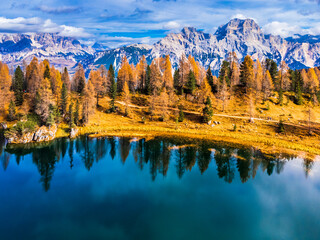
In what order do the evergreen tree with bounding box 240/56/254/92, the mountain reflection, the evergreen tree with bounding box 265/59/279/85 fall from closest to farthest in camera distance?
the mountain reflection, the evergreen tree with bounding box 240/56/254/92, the evergreen tree with bounding box 265/59/279/85

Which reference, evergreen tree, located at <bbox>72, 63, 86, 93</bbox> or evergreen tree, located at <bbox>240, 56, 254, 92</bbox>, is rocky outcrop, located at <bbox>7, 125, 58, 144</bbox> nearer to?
evergreen tree, located at <bbox>72, 63, 86, 93</bbox>

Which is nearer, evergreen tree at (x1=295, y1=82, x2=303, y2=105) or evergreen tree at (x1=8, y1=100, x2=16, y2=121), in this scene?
evergreen tree at (x1=8, y1=100, x2=16, y2=121)

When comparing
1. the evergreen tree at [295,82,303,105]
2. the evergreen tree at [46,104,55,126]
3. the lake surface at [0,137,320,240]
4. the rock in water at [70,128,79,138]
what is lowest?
the lake surface at [0,137,320,240]

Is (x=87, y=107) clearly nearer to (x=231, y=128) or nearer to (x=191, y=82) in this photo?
(x=191, y=82)

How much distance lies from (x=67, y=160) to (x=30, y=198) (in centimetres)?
1888

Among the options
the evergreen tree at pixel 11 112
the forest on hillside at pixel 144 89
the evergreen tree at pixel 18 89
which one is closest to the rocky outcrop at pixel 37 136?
the forest on hillside at pixel 144 89

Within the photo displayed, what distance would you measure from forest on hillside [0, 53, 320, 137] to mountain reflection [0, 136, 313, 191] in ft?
41.9

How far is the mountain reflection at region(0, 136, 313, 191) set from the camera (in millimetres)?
50281

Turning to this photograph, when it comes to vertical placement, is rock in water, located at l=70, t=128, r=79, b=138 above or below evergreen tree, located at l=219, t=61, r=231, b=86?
below

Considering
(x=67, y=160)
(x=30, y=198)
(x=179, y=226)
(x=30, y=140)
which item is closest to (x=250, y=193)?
(x=179, y=226)

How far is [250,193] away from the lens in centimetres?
4056

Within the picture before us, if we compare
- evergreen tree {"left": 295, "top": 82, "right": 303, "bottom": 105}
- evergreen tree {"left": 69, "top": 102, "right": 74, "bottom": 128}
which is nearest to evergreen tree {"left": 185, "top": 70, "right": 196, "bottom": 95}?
evergreen tree {"left": 295, "top": 82, "right": 303, "bottom": 105}

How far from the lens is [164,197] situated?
3859cm

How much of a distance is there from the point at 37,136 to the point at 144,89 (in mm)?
59957
